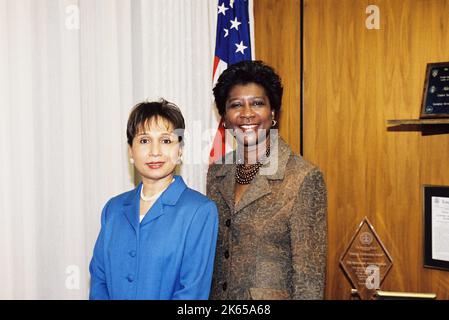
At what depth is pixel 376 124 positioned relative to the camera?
2.54m

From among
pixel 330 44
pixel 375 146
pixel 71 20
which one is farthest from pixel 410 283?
pixel 71 20

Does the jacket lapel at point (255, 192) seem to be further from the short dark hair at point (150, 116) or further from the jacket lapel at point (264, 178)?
the short dark hair at point (150, 116)

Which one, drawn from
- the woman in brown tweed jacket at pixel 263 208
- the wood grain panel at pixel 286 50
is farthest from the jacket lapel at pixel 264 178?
the wood grain panel at pixel 286 50

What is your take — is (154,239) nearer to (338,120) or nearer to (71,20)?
(71,20)

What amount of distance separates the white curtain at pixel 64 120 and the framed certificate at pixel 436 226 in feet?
4.94

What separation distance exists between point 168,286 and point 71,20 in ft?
4.37

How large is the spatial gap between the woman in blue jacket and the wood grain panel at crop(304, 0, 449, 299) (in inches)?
44.7

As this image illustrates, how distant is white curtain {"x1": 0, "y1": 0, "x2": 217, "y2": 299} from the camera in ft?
6.85

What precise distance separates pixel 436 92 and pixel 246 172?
1.08m

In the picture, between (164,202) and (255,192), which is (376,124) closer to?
(255,192)

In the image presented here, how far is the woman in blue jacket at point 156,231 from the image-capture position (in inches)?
65.5

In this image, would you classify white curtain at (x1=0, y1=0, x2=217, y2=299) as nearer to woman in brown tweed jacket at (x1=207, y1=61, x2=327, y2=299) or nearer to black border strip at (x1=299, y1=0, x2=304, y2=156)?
woman in brown tweed jacket at (x1=207, y1=61, x2=327, y2=299)

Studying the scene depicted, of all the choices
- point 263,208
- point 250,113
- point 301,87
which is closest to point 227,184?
point 263,208

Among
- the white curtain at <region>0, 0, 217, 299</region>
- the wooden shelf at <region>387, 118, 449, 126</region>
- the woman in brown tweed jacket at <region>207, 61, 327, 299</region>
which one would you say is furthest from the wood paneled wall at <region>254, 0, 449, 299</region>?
the white curtain at <region>0, 0, 217, 299</region>
